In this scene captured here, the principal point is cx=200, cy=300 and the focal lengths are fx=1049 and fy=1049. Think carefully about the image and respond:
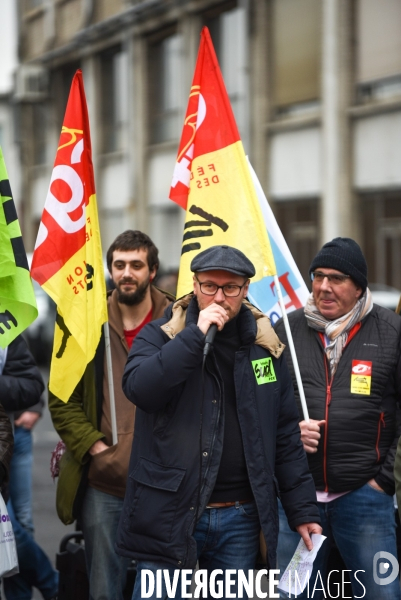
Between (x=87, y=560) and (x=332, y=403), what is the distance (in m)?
1.37

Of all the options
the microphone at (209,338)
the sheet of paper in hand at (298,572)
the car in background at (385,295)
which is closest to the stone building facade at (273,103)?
the car in background at (385,295)

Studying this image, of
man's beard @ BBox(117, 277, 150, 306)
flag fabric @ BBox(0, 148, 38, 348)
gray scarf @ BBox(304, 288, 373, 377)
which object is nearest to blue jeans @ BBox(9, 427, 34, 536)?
man's beard @ BBox(117, 277, 150, 306)

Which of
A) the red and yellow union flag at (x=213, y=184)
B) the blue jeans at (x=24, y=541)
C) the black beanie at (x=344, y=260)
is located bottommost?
the blue jeans at (x=24, y=541)

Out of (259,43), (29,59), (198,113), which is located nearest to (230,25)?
(259,43)

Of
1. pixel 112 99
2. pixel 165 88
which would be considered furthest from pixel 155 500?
pixel 112 99

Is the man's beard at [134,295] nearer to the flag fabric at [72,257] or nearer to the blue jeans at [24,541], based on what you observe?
the flag fabric at [72,257]

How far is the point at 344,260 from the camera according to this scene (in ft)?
15.0

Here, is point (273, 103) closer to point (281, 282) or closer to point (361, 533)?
point (281, 282)

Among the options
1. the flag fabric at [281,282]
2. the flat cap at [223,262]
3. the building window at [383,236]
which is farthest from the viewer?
the building window at [383,236]

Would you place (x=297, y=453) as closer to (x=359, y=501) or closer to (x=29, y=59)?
(x=359, y=501)

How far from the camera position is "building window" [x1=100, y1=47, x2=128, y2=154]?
88.3 feet

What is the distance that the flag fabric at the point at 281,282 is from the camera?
5.22 m

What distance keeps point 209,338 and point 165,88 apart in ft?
72.7

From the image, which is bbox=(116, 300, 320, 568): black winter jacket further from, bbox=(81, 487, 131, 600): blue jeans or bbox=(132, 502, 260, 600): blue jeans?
bbox=(81, 487, 131, 600): blue jeans
